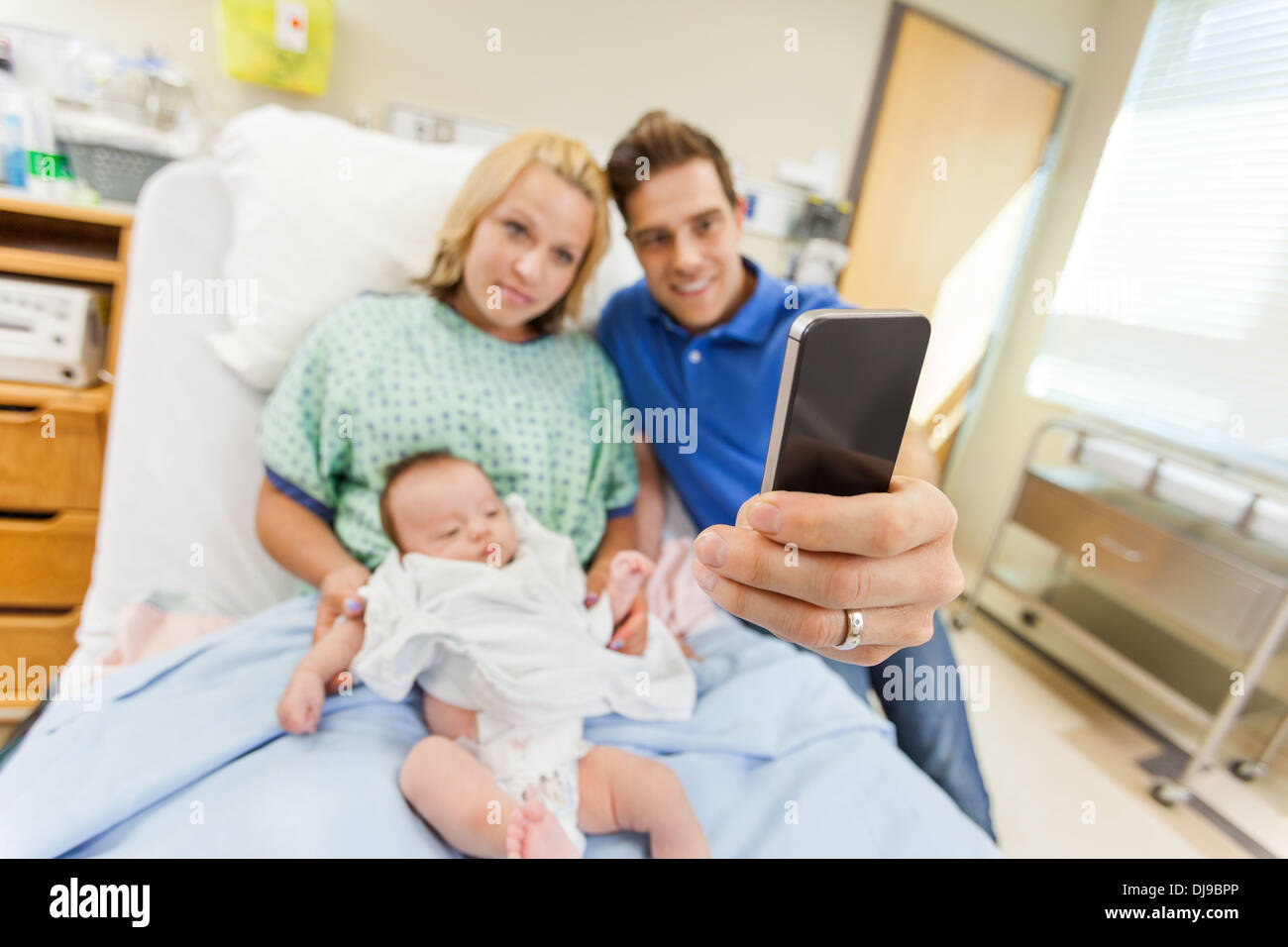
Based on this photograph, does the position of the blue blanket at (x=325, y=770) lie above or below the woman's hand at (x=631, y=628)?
below

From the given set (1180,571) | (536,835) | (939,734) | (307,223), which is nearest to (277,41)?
(307,223)

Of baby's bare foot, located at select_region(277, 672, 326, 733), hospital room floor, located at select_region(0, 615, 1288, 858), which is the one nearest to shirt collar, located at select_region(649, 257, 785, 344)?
baby's bare foot, located at select_region(277, 672, 326, 733)

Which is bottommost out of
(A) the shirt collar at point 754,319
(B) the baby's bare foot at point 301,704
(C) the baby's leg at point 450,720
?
(C) the baby's leg at point 450,720

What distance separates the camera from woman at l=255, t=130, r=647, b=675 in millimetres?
807

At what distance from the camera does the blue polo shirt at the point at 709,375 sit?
2.90 ft

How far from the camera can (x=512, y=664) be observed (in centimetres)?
66

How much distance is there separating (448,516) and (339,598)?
162 mm

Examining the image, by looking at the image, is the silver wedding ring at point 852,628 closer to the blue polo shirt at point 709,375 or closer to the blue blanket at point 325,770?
the blue blanket at point 325,770

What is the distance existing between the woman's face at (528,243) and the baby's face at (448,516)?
0.27 meters

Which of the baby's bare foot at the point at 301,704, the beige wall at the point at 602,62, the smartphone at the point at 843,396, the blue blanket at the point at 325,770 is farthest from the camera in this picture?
the beige wall at the point at 602,62

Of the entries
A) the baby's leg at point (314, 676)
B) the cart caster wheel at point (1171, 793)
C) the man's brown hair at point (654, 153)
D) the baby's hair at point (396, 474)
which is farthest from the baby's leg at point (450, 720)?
the cart caster wheel at point (1171, 793)

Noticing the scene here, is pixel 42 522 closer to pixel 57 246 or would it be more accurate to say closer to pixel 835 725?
pixel 57 246
